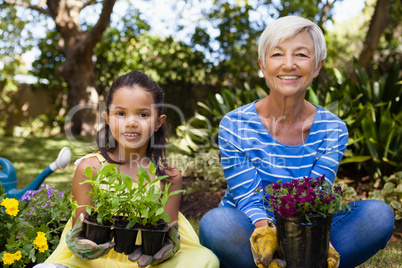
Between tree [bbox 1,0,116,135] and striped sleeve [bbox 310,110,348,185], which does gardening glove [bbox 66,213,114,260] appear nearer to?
striped sleeve [bbox 310,110,348,185]

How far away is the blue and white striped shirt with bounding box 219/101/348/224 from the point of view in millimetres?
2111

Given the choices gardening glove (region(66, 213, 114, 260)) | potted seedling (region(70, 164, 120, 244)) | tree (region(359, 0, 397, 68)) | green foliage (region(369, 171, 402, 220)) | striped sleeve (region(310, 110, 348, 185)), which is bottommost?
green foliage (region(369, 171, 402, 220))

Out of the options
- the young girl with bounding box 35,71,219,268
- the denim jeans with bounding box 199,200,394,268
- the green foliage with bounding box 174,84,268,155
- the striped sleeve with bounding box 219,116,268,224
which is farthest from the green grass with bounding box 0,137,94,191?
the denim jeans with bounding box 199,200,394,268

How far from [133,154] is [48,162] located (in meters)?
5.06

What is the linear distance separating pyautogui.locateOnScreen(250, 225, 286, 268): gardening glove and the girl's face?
781 mm

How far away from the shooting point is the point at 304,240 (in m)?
1.61

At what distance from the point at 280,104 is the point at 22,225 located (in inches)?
56.8

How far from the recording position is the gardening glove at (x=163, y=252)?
65.0 inches

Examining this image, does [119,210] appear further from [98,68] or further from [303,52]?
[98,68]

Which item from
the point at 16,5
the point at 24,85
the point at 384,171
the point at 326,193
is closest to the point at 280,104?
the point at 326,193

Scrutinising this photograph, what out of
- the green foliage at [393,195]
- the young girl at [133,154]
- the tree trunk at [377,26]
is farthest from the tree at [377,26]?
the young girl at [133,154]

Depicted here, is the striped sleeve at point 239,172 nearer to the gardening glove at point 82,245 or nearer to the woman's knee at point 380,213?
the woman's knee at point 380,213

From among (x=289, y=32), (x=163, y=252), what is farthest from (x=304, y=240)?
(x=289, y=32)

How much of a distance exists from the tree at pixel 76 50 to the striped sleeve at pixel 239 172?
721 cm
